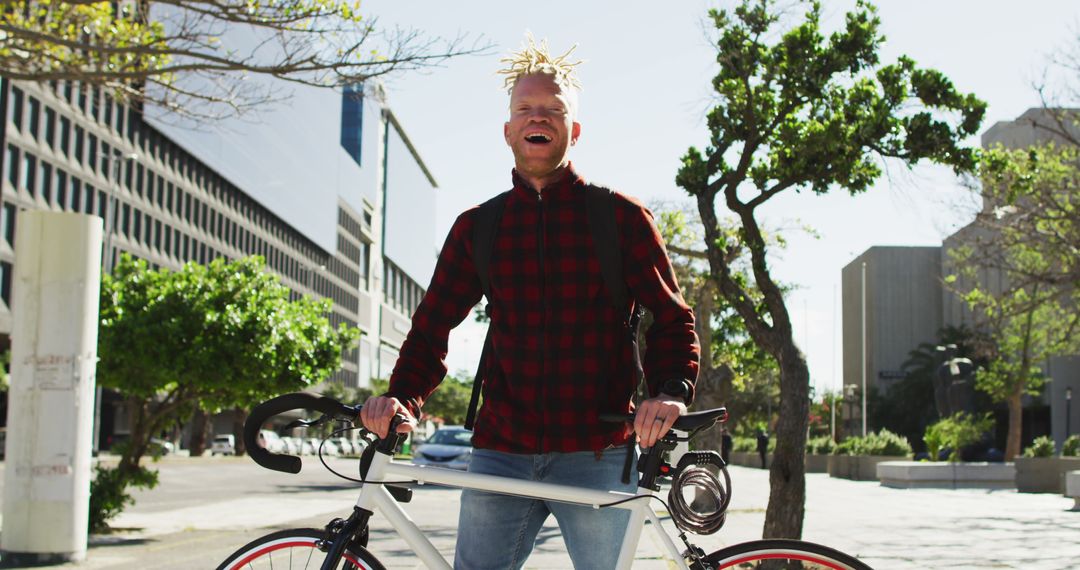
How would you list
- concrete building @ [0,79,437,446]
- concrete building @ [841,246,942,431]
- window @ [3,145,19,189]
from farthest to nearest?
concrete building @ [841,246,942,431] < concrete building @ [0,79,437,446] < window @ [3,145,19,189]

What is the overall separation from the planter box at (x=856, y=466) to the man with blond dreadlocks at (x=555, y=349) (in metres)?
33.3

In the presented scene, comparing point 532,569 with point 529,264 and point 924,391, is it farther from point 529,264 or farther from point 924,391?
point 924,391

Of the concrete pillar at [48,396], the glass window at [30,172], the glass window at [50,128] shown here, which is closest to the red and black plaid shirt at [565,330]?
the concrete pillar at [48,396]

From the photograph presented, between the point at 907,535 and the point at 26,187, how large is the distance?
48.8m

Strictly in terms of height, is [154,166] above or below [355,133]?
below

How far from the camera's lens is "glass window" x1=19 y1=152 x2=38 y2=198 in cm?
5316

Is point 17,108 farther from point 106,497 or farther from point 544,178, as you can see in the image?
point 544,178

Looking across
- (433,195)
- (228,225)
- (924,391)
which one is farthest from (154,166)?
(433,195)

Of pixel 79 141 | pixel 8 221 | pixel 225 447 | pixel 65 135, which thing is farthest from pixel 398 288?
pixel 8 221

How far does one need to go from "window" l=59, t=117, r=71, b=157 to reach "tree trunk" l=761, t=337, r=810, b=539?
5389cm

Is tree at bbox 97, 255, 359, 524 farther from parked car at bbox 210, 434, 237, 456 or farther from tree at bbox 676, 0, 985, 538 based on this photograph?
parked car at bbox 210, 434, 237, 456

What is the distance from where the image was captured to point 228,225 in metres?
85.2

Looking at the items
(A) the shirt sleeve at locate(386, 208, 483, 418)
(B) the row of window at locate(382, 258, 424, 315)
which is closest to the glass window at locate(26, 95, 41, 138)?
(A) the shirt sleeve at locate(386, 208, 483, 418)

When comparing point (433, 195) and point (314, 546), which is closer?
point (314, 546)
